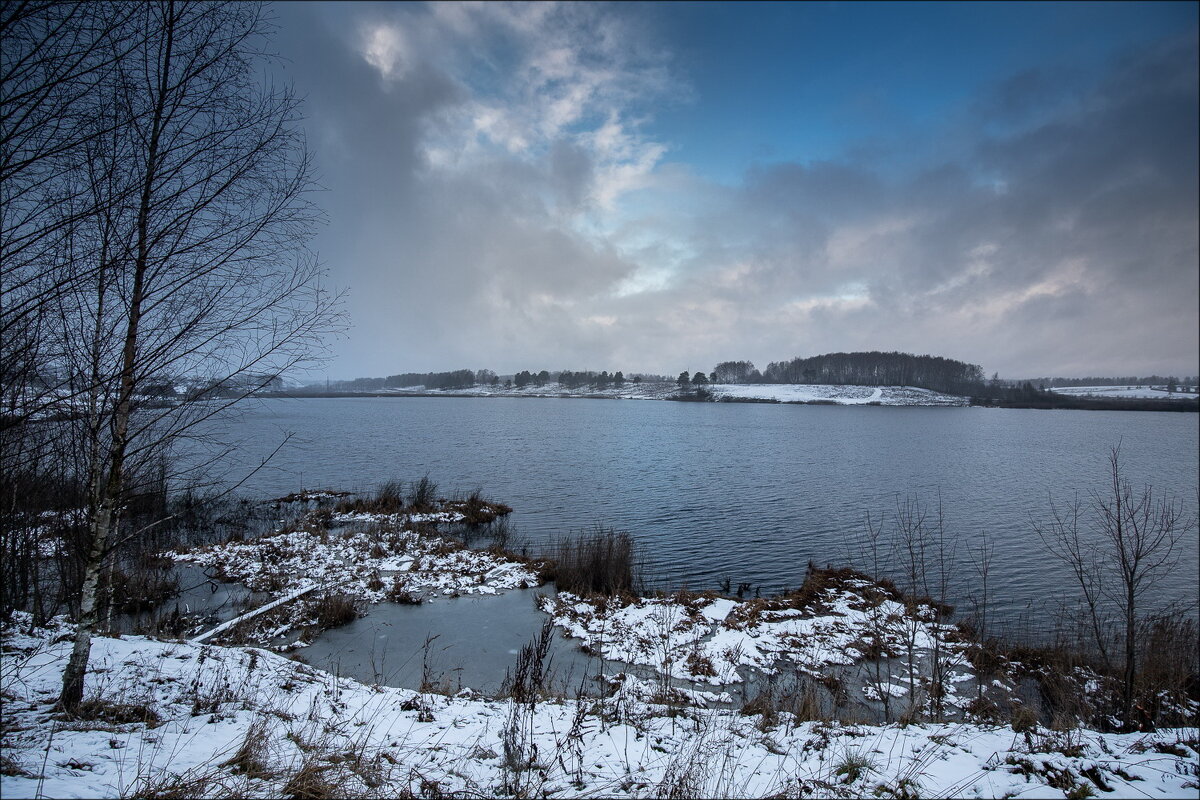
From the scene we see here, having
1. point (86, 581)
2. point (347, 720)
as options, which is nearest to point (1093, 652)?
point (347, 720)

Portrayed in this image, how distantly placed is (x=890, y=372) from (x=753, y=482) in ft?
535

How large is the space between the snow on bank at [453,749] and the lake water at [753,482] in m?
2.84

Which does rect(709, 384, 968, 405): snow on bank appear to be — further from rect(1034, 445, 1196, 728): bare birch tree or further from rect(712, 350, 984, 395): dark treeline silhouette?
rect(1034, 445, 1196, 728): bare birch tree

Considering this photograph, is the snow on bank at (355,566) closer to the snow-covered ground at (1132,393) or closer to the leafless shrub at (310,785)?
the leafless shrub at (310,785)

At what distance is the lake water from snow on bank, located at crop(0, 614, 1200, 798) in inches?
112

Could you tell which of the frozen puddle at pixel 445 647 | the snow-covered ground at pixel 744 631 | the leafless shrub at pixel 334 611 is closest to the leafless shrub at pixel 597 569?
→ the snow-covered ground at pixel 744 631

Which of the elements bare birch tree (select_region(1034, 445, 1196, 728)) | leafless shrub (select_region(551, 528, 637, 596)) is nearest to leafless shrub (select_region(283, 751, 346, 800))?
bare birch tree (select_region(1034, 445, 1196, 728))

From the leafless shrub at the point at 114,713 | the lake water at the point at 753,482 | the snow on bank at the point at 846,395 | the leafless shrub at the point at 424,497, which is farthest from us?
the snow on bank at the point at 846,395

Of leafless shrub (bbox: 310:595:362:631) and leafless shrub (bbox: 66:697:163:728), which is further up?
leafless shrub (bbox: 66:697:163:728)

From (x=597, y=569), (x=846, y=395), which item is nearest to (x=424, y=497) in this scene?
(x=597, y=569)

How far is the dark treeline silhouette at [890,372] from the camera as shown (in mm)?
158750

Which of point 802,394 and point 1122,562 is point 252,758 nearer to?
point 1122,562

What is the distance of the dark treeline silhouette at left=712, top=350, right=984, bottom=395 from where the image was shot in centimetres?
15875

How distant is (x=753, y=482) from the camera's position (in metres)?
28.7
